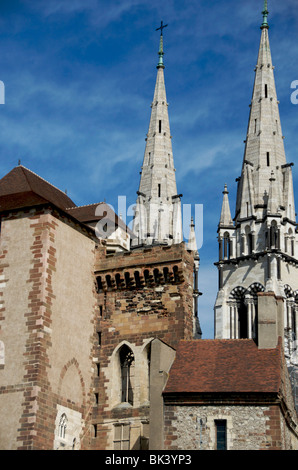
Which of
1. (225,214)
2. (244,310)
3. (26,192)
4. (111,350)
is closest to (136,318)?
(111,350)

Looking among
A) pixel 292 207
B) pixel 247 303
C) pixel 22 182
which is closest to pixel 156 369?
pixel 22 182

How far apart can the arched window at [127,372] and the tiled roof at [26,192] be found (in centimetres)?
656

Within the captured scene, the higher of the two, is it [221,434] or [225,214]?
[225,214]

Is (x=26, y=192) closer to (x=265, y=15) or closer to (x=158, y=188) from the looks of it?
(x=158, y=188)

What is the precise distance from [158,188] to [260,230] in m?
10.3

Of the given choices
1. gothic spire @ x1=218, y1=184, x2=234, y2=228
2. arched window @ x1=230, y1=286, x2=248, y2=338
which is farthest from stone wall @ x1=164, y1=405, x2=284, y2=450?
gothic spire @ x1=218, y1=184, x2=234, y2=228

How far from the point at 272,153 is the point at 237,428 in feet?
198

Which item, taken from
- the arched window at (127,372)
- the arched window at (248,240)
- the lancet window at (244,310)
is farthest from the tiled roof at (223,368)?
the arched window at (248,240)

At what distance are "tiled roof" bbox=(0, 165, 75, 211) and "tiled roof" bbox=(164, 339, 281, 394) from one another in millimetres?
8069

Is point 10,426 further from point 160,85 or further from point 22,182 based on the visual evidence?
point 160,85

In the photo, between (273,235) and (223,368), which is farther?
(273,235)

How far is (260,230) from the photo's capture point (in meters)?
88.1

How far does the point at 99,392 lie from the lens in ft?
128

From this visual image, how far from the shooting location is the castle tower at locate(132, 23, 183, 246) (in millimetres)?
83750
